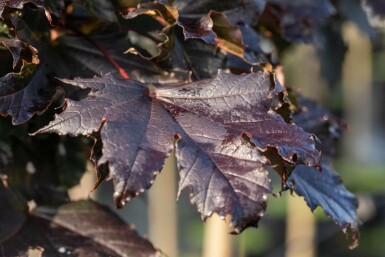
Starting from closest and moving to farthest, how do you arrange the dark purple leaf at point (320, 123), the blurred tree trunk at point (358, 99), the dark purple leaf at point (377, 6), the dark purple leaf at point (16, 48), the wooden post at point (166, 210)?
1. the dark purple leaf at point (16, 48)
2. the dark purple leaf at point (320, 123)
3. the dark purple leaf at point (377, 6)
4. the wooden post at point (166, 210)
5. the blurred tree trunk at point (358, 99)

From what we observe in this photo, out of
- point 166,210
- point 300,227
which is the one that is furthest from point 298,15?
point 300,227

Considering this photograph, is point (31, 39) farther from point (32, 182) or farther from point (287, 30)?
point (287, 30)

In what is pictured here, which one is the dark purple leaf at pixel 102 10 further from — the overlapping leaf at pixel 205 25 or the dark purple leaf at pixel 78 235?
the dark purple leaf at pixel 78 235

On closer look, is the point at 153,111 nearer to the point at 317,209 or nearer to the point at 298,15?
the point at 298,15

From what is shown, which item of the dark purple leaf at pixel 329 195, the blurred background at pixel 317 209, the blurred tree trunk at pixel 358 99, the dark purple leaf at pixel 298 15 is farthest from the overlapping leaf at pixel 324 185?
the blurred tree trunk at pixel 358 99

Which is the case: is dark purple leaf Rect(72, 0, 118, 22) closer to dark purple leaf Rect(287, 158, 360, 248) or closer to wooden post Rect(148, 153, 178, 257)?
dark purple leaf Rect(287, 158, 360, 248)

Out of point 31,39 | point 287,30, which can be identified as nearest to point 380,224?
point 287,30

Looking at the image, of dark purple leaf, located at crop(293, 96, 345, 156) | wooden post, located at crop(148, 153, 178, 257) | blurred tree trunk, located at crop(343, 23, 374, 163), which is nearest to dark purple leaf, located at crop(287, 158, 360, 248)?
dark purple leaf, located at crop(293, 96, 345, 156)
